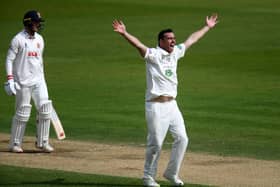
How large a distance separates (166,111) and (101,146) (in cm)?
408

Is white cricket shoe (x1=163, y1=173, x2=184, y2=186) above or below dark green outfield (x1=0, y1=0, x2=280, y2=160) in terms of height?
below

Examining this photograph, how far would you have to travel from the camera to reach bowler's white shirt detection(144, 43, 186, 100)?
46.4ft

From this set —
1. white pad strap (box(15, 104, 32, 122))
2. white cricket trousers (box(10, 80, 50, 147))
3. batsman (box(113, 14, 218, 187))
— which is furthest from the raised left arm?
white pad strap (box(15, 104, 32, 122))

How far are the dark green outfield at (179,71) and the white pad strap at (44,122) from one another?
1598mm

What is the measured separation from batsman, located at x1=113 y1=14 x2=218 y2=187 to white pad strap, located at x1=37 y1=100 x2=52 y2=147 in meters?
3.62

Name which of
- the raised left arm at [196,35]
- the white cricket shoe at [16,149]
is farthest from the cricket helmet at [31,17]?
the raised left arm at [196,35]

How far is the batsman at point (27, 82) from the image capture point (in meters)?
17.3

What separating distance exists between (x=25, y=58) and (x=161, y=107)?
412 centimetres

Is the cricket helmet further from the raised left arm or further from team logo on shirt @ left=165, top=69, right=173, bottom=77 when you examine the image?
team logo on shirt @ left=165, top=69, right=173, bottom=77

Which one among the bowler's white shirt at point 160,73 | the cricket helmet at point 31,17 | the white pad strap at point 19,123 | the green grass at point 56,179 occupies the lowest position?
the green grass at point 56,179

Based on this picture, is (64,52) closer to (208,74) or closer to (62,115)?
(208,74)

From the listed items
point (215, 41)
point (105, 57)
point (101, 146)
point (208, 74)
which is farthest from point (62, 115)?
point (215, 41)

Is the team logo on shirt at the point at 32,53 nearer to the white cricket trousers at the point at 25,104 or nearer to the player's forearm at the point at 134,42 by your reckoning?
the white cricket trousers at the point at 25,104

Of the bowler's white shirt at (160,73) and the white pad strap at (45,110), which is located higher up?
the bowler's white shirt at (160,73)
